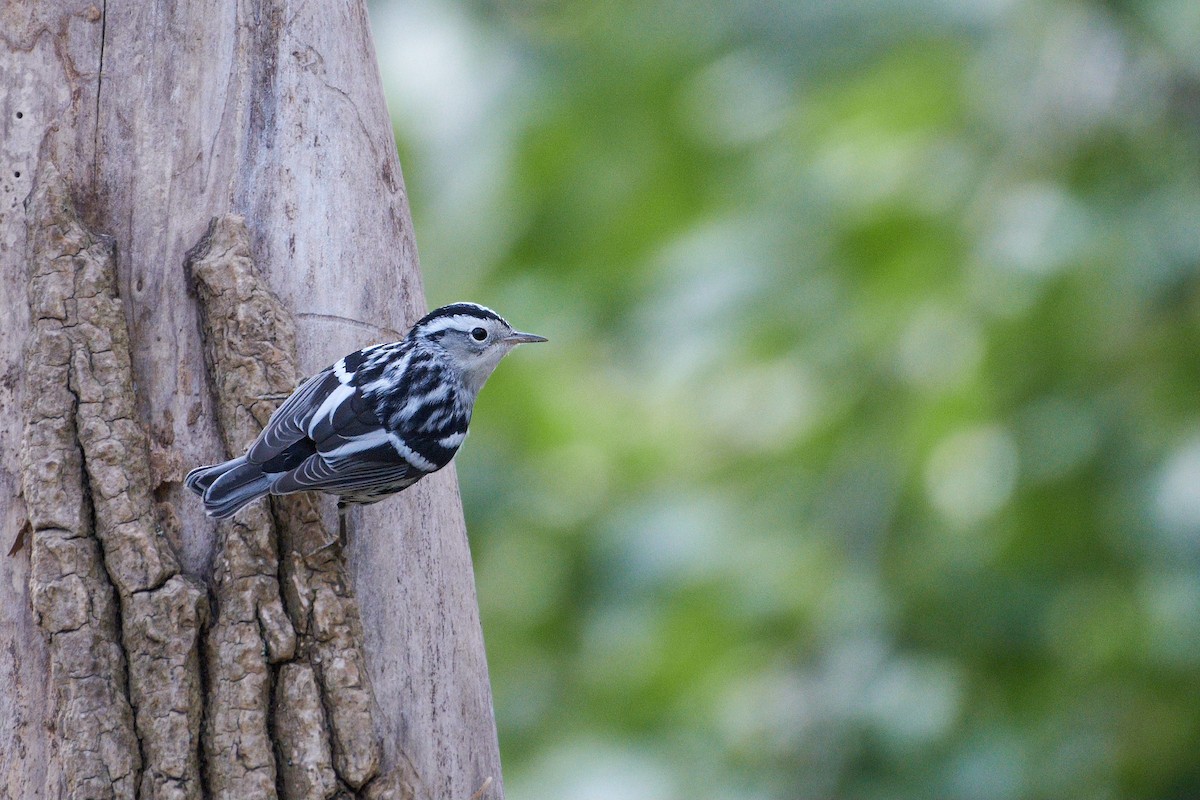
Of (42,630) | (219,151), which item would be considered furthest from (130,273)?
(42,630)

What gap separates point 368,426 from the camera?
2.79 metres

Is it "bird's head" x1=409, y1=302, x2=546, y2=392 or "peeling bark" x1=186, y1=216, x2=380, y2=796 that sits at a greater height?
"bird's head" x1=409, y1=302, x2=546, y2=392

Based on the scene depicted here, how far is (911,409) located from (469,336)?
1.92 metres

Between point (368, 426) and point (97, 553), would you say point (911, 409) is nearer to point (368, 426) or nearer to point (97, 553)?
point (368, 426)

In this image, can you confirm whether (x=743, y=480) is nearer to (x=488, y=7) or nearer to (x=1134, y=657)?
(x=1134, y=657)

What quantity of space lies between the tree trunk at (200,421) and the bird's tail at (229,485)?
10 cm

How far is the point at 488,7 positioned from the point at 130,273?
342cm

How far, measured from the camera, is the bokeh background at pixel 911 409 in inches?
169

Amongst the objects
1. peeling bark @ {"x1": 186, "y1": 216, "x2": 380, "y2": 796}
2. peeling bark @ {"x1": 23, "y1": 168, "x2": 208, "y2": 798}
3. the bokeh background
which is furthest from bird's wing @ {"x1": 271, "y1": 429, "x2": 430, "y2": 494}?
the bokeh background

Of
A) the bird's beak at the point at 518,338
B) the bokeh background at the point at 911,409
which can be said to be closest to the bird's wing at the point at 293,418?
the bird's beak at the point at 518,338

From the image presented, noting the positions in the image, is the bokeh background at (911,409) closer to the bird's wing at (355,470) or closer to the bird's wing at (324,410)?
the bird's wing at (324,410)

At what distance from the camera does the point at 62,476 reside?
2.46 meters

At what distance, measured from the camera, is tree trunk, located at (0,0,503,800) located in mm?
2393

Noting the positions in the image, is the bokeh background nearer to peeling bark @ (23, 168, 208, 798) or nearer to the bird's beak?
the bird's beak
